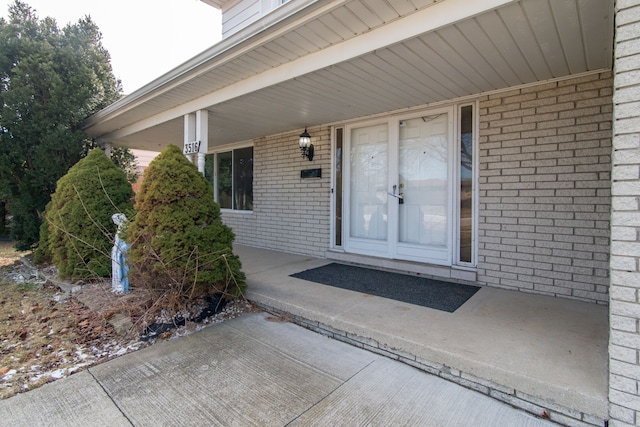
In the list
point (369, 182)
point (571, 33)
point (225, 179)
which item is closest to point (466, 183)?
point (369, 182)

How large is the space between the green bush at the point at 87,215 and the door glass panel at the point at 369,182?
316 cm

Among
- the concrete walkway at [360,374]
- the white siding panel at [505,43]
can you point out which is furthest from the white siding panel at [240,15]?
the concrete walkway at [360,374]

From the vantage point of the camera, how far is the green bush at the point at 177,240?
3090mm

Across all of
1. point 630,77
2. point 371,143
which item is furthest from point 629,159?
point 371,143

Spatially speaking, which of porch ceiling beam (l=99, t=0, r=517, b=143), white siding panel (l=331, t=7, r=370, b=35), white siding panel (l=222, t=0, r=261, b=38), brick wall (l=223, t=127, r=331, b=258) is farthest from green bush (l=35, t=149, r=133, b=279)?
white siding panel (l=222, t=0, r=261, b=38)

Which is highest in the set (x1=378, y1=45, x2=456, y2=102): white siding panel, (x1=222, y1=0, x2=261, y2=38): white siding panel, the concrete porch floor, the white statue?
(x1=222, y1=0, x2=261, y2=38): white siding panel

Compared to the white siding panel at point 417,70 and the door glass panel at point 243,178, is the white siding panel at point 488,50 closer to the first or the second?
the white siding panel at point 417,70

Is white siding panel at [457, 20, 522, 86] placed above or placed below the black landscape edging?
above

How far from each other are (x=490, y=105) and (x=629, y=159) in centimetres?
235

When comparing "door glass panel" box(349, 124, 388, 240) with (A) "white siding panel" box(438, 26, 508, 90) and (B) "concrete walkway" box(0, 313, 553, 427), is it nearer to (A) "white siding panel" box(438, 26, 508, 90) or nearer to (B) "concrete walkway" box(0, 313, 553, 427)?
(A) "white siding panel" box(438, 26, 508, 90)

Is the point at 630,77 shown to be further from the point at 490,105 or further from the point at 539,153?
the point at 490,105

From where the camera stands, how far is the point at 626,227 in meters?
1.54

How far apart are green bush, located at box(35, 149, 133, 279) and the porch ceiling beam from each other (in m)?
1.69

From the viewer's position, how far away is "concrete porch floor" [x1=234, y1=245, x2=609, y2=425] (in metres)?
1.78
